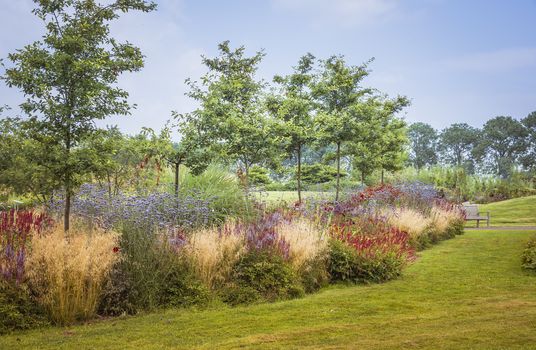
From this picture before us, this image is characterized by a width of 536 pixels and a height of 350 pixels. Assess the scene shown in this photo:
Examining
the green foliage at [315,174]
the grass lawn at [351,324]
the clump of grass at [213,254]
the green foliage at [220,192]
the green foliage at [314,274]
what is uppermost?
the green foliage at [315,174]

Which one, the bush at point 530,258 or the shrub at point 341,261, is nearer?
the shrub at point 341,261

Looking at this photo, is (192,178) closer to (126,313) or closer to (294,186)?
(126,313)

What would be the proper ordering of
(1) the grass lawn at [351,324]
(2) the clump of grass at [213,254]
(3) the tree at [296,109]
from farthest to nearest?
1. (3) the tree at [296,109]
2. (2) the clump of grass at [213,254]
3. (1) the grass lawn at [351,324]

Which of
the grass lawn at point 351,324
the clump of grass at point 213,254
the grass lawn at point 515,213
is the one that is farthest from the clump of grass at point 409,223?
the grass lawn at point 515,213

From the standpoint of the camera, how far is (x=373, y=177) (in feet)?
101

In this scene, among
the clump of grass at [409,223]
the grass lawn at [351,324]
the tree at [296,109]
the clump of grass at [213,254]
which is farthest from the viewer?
the tree at [296,109]

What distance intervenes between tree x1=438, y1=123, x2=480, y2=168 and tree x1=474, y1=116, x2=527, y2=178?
270 centimetres

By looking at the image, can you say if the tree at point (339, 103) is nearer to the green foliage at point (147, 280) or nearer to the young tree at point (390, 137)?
the young tree at point (390, 137)

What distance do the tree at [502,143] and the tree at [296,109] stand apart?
5085cm

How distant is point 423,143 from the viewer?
232 ft

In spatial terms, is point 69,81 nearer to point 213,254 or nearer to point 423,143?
point 213,254

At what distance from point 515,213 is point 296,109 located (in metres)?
12.2

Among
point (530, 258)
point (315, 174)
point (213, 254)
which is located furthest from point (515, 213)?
point (213, 254)

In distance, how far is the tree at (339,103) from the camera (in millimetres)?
14961
